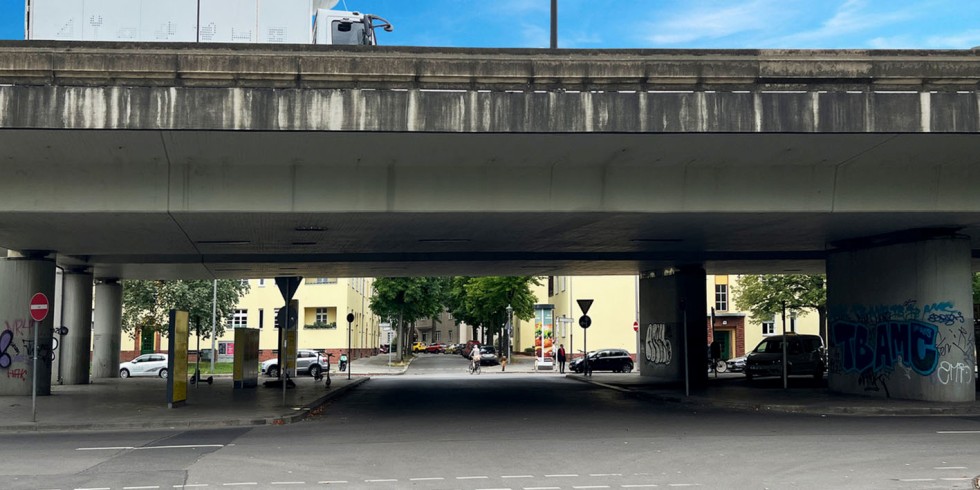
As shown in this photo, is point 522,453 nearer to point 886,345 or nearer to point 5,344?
point 886,345

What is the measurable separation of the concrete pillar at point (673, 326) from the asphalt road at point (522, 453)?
43.6 feet

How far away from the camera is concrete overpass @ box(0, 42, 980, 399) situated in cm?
1708

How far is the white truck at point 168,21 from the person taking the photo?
19.4m

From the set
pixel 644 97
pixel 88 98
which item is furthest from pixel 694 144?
pixel 88 98

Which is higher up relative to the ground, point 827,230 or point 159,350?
point 827,230

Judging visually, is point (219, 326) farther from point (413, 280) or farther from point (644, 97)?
point (644, 97)

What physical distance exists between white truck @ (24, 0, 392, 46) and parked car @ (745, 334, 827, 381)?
74.0ft

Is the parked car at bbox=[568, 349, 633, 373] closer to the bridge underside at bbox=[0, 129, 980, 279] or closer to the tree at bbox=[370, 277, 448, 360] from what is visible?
the tree at bbox=[370, 277, 448, 360]

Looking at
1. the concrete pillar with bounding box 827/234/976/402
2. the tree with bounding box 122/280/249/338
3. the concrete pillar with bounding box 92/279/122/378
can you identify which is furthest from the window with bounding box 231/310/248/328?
the concrete pillar with bounding box 827/234/976/402

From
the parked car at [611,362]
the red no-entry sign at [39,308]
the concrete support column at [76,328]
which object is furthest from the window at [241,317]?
the red no-entry sign at [39,308]

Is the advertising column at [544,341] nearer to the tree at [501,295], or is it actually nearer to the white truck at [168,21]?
the tree at [501,295]

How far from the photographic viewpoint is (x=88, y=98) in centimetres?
1670

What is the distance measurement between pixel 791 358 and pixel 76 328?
27041 millimetres

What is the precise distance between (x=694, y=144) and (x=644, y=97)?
149cm
